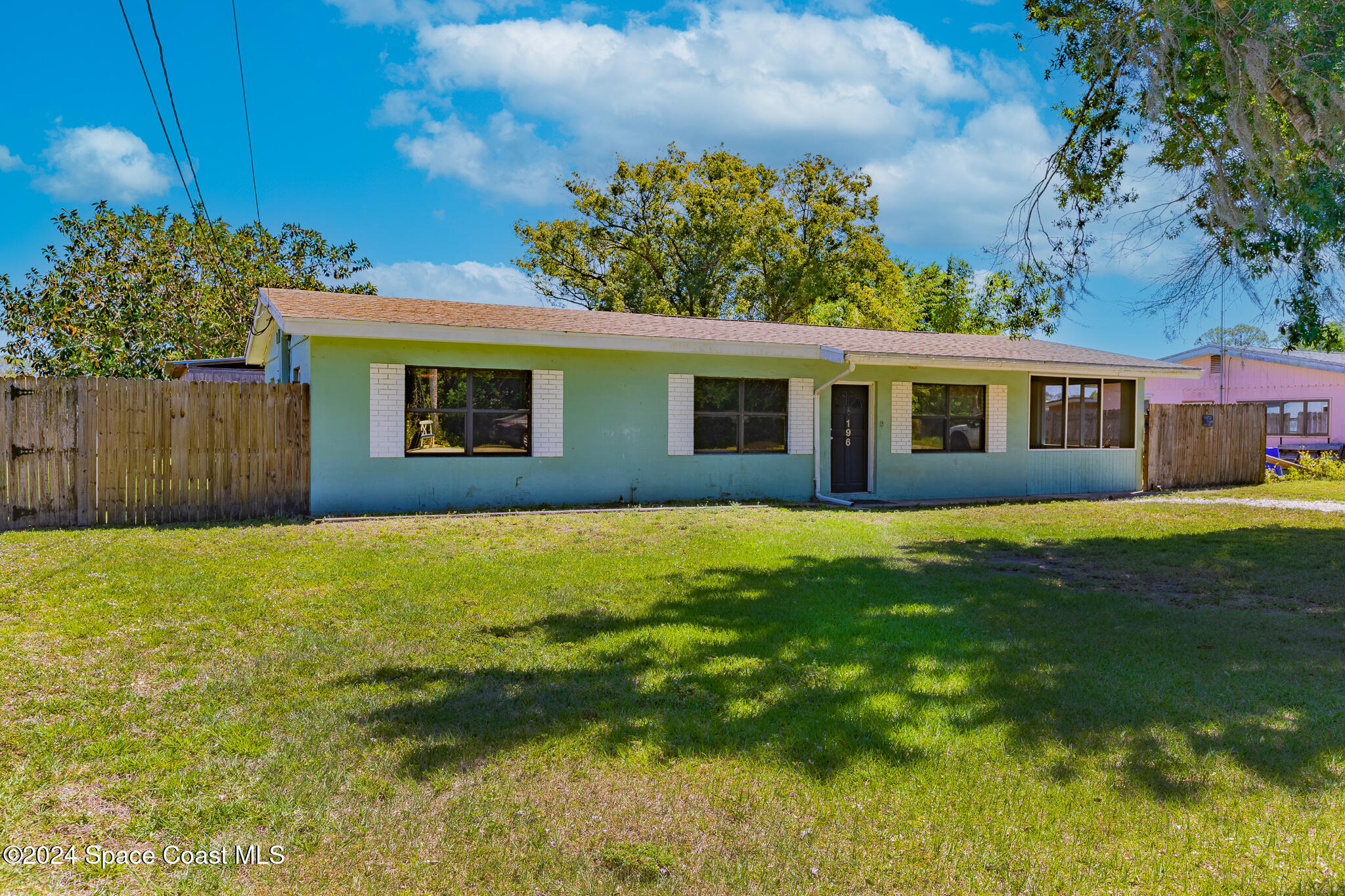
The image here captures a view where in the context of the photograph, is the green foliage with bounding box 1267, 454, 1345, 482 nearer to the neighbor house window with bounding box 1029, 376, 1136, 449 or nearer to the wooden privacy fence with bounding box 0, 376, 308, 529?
the neighbor house window with bounding box 1029, 376, 1136, 449

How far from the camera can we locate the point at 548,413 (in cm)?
1205

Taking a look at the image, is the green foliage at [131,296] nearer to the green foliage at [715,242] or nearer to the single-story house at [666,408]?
the single-story house at [666,408]

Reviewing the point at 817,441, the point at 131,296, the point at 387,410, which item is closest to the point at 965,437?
the point at 817,441

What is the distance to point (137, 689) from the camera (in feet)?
13.4

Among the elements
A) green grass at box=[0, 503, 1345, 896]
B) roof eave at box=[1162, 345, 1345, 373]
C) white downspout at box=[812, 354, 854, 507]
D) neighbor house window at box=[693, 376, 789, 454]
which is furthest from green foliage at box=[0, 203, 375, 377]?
roof eave at box=[1162, 345, 1345, 373]

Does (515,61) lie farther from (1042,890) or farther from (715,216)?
(715,216)

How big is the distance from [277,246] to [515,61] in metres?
17.1

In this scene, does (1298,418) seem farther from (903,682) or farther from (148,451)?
(148,451)

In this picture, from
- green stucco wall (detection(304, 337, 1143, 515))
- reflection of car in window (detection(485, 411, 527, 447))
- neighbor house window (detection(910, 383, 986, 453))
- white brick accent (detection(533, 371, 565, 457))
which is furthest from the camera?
neighbor house window (detection(910, 383, 986, 453))

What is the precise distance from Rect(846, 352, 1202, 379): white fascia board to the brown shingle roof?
2.5 inches

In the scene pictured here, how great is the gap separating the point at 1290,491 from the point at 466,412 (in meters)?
Answer: 16.5

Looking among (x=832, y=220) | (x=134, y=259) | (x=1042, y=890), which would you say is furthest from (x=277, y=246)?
(x=1042, y=890)

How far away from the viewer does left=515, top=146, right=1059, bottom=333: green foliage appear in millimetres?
31094

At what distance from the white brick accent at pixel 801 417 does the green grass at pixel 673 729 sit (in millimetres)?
6498
